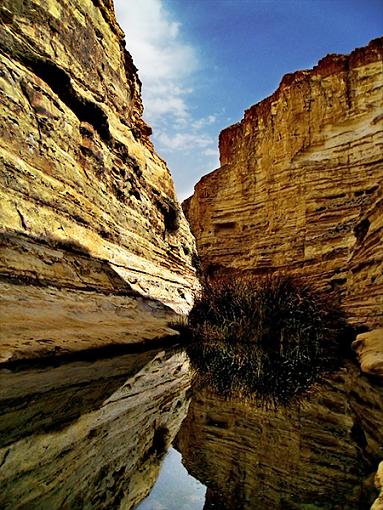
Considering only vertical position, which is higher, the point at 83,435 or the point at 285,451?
the point at 83,435

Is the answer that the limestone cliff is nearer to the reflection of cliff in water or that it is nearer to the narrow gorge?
the narrow gorge

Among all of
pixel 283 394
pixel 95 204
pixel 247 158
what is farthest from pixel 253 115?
pixel 283 394

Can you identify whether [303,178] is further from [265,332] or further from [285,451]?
[285,451]

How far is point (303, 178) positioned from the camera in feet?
57.6

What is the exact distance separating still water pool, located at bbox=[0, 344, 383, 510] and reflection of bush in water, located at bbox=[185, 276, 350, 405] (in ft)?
4.81

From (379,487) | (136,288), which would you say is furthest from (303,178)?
(379,487)

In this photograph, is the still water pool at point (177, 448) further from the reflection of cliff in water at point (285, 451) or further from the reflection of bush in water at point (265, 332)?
the reflection of bush in water at point (265, 332)

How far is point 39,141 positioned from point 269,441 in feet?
20.2

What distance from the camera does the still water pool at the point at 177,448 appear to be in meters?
1.74

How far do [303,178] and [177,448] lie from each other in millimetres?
16573

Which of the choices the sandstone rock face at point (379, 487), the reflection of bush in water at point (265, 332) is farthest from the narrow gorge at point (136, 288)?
the reflection of bush in water at point (265, 332)

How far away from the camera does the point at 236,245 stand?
1948 cm

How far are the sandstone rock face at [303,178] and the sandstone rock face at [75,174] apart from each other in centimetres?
681

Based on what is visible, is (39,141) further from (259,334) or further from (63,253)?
(259,334)
